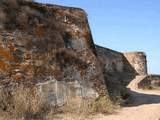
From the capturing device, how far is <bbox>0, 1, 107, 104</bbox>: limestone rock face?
9.80 m

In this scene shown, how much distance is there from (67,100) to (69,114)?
2.56ft

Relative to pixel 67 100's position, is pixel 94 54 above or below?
above

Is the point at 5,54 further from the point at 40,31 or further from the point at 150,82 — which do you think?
the point at 150,82

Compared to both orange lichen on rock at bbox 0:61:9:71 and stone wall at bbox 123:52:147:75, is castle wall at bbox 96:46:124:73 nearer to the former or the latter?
stone wall at bbox 123:52:147:75

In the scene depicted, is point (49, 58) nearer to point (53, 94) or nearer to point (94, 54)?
point (53, 94)

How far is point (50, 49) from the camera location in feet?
34.4

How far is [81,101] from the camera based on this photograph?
1014 centimetres

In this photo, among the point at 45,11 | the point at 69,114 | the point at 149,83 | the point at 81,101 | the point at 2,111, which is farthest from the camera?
the point at 149,83

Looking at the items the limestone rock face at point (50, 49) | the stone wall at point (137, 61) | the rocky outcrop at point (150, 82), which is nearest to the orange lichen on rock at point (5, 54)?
the limestone rock face at point (50, 49)

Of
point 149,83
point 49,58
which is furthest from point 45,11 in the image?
point 149,83

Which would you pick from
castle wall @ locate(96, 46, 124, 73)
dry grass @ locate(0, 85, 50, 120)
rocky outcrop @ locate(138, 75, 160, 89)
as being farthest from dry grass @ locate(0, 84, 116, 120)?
rocky outcrop @ locate(138, 75, 160, 89)

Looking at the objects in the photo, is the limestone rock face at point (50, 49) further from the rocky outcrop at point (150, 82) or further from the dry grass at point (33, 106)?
the rocky outcrop at point (150, 82)

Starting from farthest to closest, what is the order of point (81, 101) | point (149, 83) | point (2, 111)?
point (149, 83) → point (81, 101) → point (2, 111)

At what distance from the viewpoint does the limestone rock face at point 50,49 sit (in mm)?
9805
